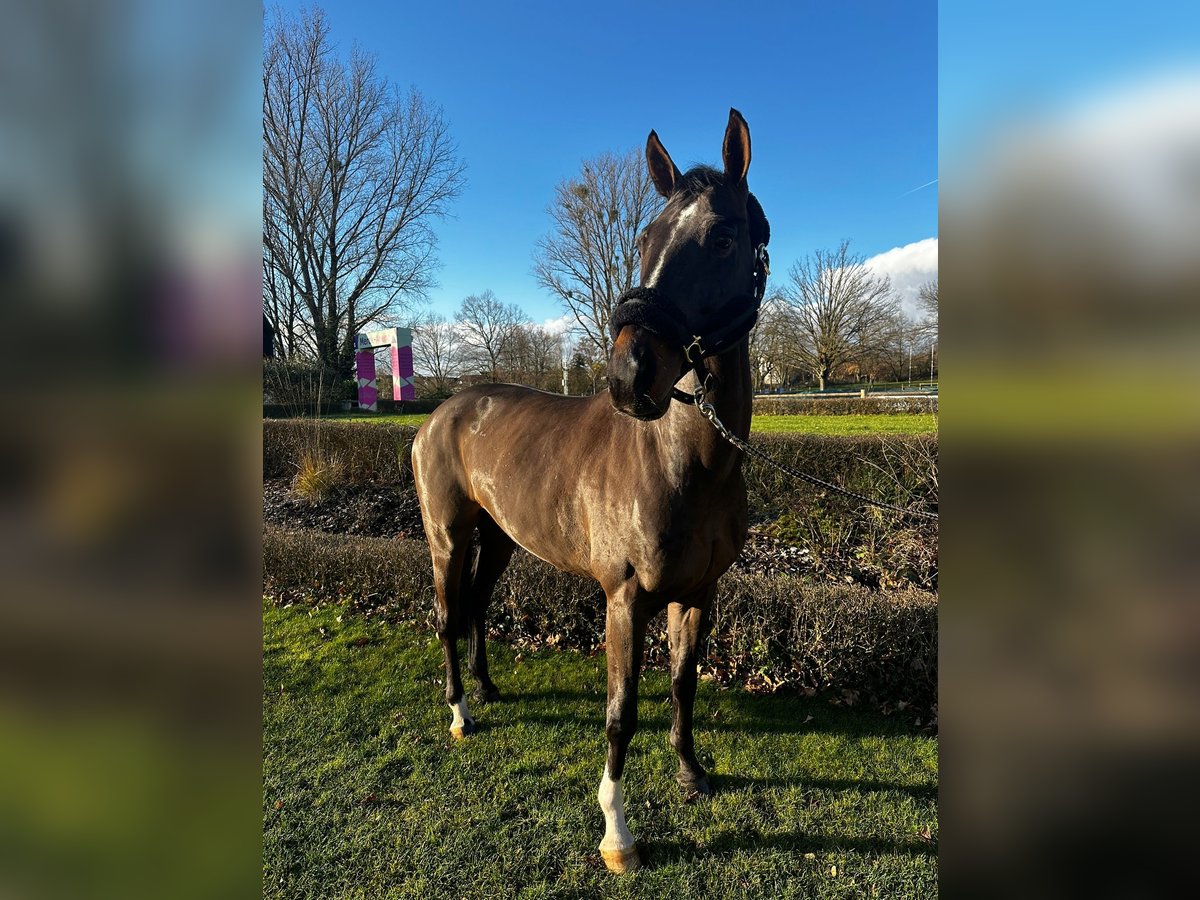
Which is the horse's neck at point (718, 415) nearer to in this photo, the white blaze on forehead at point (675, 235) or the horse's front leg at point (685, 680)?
the white blaze on forehead at point (675, 235)

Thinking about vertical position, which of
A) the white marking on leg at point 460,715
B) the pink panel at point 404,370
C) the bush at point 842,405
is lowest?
the white marking on leg at point 460,715

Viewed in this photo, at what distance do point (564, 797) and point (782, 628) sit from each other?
6.76ft

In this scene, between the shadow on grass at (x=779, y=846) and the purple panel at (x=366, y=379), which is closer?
the shadow on grass at (x=779, y=846)

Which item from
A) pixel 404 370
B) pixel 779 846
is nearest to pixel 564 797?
pixel 779 846

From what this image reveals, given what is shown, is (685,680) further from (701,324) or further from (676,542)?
(701,324)

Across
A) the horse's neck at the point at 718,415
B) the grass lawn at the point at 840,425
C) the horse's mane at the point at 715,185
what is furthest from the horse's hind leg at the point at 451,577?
the grass lawn at the point at 840,425

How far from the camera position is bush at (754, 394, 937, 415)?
20.7 metres

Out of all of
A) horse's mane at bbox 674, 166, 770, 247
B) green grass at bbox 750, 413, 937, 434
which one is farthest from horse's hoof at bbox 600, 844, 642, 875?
green grass at bbox 750, 413, 937, 434

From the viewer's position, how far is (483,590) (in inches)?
175

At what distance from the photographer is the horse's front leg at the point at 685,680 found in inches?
126

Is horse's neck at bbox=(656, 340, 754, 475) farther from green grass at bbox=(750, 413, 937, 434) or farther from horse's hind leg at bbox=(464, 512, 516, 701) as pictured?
green grass at bbox=(750, 413, 937, 434)

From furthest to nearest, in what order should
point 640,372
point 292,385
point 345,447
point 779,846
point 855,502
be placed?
point 292,385 < point 345,447 < point 855,502 < point 779,846 < point 640,372
